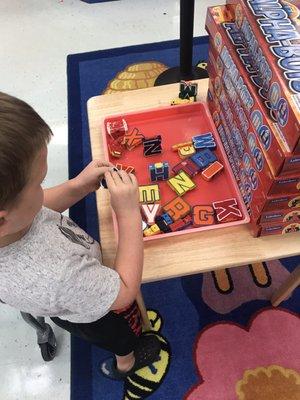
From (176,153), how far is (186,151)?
0.09 ft

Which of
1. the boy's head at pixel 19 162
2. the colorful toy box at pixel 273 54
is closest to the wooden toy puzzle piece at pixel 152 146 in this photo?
the colorful toy box at pixel 273 54

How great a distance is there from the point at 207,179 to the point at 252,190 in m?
0.15

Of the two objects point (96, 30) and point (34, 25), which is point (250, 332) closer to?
point (96, 30)

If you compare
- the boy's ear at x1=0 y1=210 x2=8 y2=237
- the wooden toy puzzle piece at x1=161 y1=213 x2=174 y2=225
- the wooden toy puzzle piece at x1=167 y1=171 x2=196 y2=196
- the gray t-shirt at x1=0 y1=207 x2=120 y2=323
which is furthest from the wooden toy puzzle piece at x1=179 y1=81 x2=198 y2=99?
the boy's ear at x1=0 y1=210 x2=8 y2=237

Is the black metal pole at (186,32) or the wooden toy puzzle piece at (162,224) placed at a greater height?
the black metal pole at (186,32)

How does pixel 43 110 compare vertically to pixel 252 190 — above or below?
below

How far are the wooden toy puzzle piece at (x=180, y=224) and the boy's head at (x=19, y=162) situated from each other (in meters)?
0.32

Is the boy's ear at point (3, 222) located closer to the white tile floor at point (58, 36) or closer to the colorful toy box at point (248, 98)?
the colorful toy box at point (248, 98)

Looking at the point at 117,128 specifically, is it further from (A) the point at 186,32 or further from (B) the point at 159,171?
(A) the point at 186,32

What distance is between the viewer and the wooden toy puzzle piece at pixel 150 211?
2.61ft

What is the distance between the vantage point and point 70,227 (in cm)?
72

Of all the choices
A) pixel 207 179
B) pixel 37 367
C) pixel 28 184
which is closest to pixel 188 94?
pixel 207 179

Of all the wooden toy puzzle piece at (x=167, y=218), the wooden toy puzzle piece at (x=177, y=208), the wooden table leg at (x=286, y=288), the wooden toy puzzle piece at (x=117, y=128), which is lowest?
the wooden table leg at (x=286, y=288)

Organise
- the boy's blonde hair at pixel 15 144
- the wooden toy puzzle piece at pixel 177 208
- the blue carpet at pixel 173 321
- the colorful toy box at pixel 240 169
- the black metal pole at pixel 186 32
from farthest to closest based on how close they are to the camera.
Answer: the black metal pole at pixel 186 32 → the blue carpet at pixel 173 321 → the wooden toy puzzle piece at pixel 177 208 → the colorful toy box at pixel 240 169 → the boy's blonde hair at pixel 15 144
